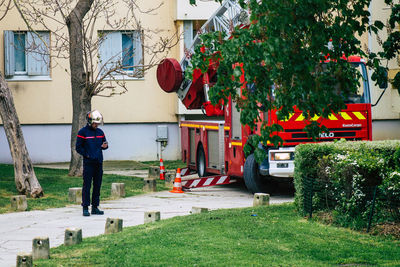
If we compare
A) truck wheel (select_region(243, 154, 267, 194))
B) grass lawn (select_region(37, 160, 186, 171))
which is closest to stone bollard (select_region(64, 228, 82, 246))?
truck wheel (select_region(243, 154, 267, 194))

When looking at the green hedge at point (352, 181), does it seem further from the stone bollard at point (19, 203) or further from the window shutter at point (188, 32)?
the window shutter at point (188, 32)

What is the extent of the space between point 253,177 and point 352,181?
233 inches

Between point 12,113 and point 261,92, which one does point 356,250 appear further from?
point 12,113

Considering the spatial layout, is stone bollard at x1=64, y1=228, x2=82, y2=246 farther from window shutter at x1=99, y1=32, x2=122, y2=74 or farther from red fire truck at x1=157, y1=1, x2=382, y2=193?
window shutter at x1=99, y1=32, x2=122, y2=74

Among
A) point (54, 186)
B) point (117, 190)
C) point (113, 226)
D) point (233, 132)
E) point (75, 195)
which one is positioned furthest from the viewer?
point (54, 186)

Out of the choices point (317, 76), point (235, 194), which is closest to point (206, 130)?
point (235, 194)

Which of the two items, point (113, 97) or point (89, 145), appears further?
point (113, 97)

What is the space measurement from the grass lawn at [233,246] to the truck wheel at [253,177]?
192 inches

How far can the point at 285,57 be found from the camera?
7.19 meters

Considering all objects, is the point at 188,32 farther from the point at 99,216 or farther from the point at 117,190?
the point at 99,216

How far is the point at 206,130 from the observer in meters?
19.3

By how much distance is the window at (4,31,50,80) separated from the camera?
1025 inches

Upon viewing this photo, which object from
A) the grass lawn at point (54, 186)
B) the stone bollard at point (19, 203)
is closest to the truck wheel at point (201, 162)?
the grass lawn at point (54, 186)

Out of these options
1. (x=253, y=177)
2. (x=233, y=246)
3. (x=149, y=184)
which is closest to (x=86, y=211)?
(x=149, y=184)
